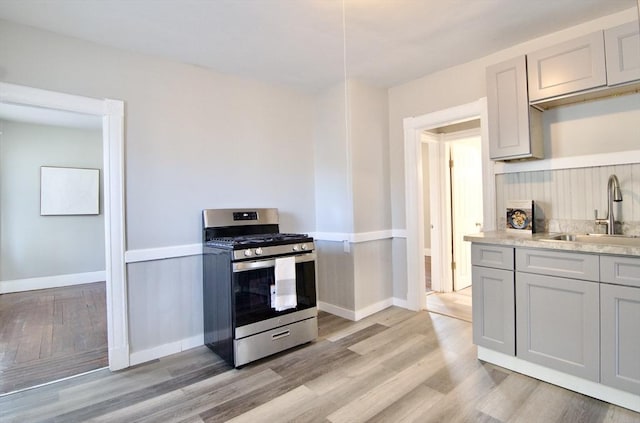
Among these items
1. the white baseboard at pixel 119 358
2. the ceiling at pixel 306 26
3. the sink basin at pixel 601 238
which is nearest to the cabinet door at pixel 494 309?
the sink basin at pixel 601 238

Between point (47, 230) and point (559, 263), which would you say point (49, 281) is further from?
point (559, 263)

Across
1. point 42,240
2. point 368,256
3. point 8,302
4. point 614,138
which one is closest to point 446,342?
point 368,256

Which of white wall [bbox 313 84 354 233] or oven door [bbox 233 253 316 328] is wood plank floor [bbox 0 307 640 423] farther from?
white wall [bbox 313 84 354 233]

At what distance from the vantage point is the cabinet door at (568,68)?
2059 millimetres

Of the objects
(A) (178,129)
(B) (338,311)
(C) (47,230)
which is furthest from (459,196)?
(C) (47,230)

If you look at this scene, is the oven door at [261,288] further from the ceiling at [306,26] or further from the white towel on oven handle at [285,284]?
the ceiling at [306,26]

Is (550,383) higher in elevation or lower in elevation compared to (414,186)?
lower

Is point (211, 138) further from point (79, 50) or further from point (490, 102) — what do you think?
point (490, 102)

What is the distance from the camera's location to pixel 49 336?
3.09 meters

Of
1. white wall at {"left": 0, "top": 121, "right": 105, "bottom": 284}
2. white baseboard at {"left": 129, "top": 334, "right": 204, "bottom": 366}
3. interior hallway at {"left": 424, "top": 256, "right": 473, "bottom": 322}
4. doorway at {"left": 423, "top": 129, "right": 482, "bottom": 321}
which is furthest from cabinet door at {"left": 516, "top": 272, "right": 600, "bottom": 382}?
white wall at {"left": 0, "top": 121, "right": 105, "bottom": 284}

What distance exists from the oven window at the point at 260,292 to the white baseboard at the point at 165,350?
2.30 ft

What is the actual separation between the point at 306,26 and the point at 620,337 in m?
2.72

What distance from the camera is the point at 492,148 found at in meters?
2.57

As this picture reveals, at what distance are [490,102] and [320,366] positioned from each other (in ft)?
8.01
